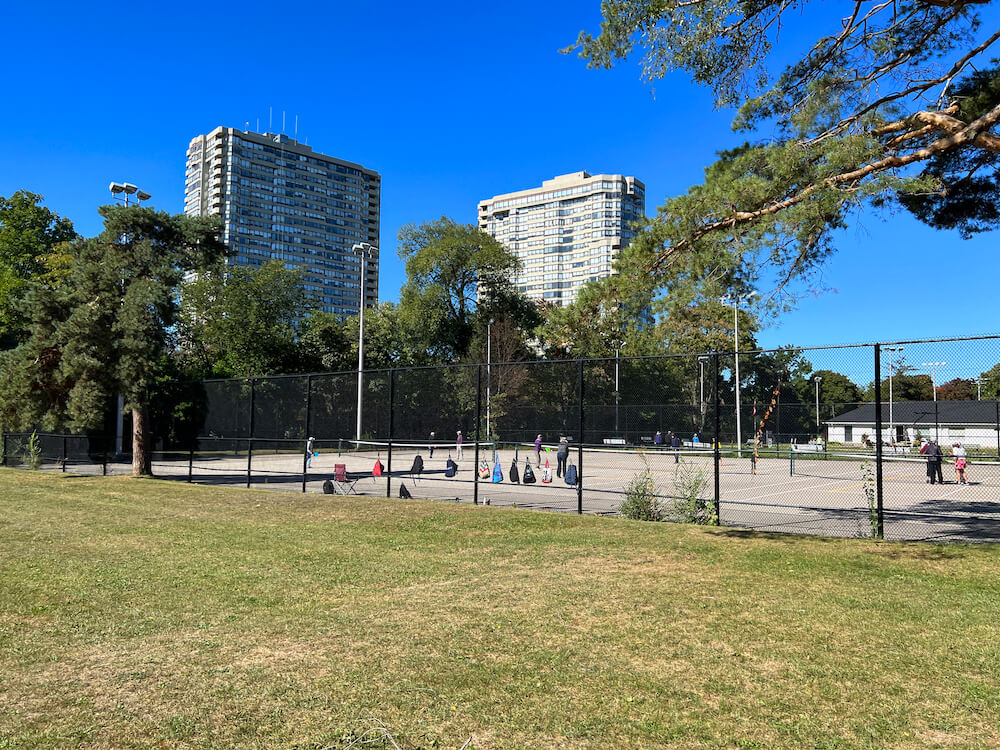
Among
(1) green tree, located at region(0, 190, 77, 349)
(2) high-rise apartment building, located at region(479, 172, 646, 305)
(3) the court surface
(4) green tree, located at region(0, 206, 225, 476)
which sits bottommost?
(3) the court surface

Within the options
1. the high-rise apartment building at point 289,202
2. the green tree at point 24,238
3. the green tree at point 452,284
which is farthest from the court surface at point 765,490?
the high-rise apartment building at point 289,202

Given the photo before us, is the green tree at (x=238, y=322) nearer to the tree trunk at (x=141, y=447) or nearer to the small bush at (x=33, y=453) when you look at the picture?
the small bush at (x=33, y=453)

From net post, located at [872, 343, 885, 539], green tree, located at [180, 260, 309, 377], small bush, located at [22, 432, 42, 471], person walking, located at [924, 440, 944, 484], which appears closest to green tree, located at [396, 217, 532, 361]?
green tree, located at [180, 260, 309, 377]

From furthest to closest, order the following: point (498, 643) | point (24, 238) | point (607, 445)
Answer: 1. point (24, 238)
2. point (607, 445)
3. point (498, 643)

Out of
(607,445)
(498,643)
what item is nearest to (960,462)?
(607,445)

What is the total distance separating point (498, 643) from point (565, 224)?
141 metres

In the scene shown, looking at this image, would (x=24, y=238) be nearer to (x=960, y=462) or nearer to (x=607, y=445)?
(x=607, y=445)

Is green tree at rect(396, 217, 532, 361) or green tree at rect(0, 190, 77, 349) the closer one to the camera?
green tree at rect(0, 190, 77, 349)

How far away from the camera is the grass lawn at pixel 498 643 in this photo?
3.77m

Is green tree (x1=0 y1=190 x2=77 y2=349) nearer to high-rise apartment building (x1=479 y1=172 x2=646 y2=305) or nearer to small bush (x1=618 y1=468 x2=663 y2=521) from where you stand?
small bush (x1=618 y1=468 x2=663 y2=521)

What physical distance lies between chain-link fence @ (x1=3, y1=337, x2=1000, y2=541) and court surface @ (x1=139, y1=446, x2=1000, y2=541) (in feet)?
0.30

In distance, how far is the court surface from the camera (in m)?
12.0

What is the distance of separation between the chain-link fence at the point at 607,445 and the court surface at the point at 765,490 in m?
0.09

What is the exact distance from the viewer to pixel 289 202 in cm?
14550
